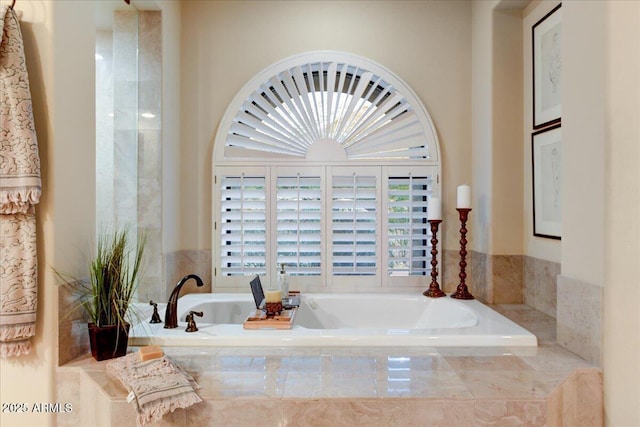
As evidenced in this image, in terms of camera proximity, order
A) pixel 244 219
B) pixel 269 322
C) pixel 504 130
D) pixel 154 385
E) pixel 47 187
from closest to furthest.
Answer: pixel 154 385
pixel 47 187
pixel 269 322
pixel 504 130
pixel 244 219

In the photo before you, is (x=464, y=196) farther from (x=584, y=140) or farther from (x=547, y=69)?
(x=584, y=140)

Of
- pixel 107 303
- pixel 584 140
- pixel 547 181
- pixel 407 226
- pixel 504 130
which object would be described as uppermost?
pixel 504 130

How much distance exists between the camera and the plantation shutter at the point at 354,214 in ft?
9.64

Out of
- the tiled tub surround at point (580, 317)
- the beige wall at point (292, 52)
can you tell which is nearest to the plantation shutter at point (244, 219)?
the beige wall at point (292, 52)

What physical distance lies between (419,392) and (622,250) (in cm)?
85

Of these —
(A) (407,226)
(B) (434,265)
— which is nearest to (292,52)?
(A) (407,226)

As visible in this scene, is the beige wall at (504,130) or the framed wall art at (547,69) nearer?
the framed wall art at (547,69)

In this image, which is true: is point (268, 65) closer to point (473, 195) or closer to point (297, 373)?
point (473, 195)

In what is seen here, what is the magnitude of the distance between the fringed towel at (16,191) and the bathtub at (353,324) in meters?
0.49

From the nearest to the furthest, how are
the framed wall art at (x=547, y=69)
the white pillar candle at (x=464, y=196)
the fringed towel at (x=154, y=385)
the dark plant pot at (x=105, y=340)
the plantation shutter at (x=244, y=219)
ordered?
the fringed towel at (x=154, y=385) → the dark plant pot at (x=105, y=340) → the framed wall art at (x=547, y=69) → the white pillar candle at (x=464, y=196) → the plantation shutter at (x=244, y=219)

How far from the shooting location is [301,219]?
9.64 feet

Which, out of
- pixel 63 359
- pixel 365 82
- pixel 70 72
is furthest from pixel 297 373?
pixel 365 82

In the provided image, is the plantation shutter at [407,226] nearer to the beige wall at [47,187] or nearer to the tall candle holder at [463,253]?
the tall candle holder at [463,253]

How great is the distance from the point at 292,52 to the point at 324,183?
2.94 feet
